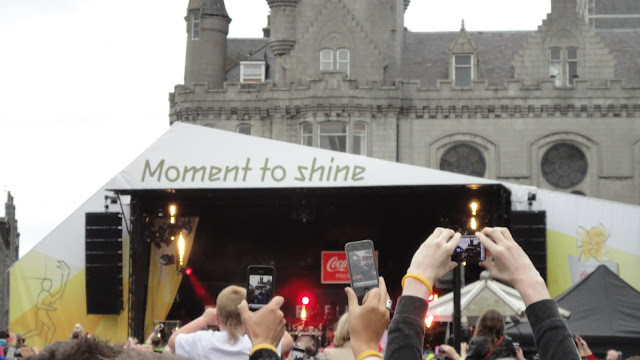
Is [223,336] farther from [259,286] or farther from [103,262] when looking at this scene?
[103,262]

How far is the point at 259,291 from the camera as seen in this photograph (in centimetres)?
525

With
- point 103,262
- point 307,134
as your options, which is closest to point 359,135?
point 307,134

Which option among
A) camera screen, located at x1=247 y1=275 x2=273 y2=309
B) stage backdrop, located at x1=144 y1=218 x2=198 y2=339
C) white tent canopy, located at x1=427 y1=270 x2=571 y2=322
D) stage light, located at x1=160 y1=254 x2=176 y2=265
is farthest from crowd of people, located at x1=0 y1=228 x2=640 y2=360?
stage backdrop, located at x1=144 y1=218 x2=198 y2=339

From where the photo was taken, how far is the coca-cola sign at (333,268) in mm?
34719

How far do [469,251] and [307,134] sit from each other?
44.0 meters

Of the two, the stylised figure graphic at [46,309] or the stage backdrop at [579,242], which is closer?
the stage backdrop at [579,242]

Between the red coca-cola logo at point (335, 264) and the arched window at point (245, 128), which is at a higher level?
the arched window at point (245, 128)

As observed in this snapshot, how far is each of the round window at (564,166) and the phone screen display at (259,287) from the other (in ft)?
142

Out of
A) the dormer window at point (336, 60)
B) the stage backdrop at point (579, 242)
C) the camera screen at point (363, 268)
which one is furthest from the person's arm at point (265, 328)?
the dormer window at point (336, 60)

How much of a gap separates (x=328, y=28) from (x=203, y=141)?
22903 millimetres

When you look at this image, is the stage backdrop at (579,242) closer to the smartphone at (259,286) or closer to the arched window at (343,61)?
the smartphone at (259,286)

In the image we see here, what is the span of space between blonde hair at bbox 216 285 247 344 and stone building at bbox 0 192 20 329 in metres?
36.0

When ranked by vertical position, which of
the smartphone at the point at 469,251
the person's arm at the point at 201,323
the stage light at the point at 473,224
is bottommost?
the person's arm at the point at 201,323

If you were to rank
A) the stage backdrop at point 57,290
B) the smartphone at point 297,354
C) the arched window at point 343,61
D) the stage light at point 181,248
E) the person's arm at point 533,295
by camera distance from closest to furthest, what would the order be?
the person's arm at point 533,295 → the smartphone at point 297,354 → the stage backdrop at point 57,290 → the stage light at point 181,248 → the arched window at point 343,61
